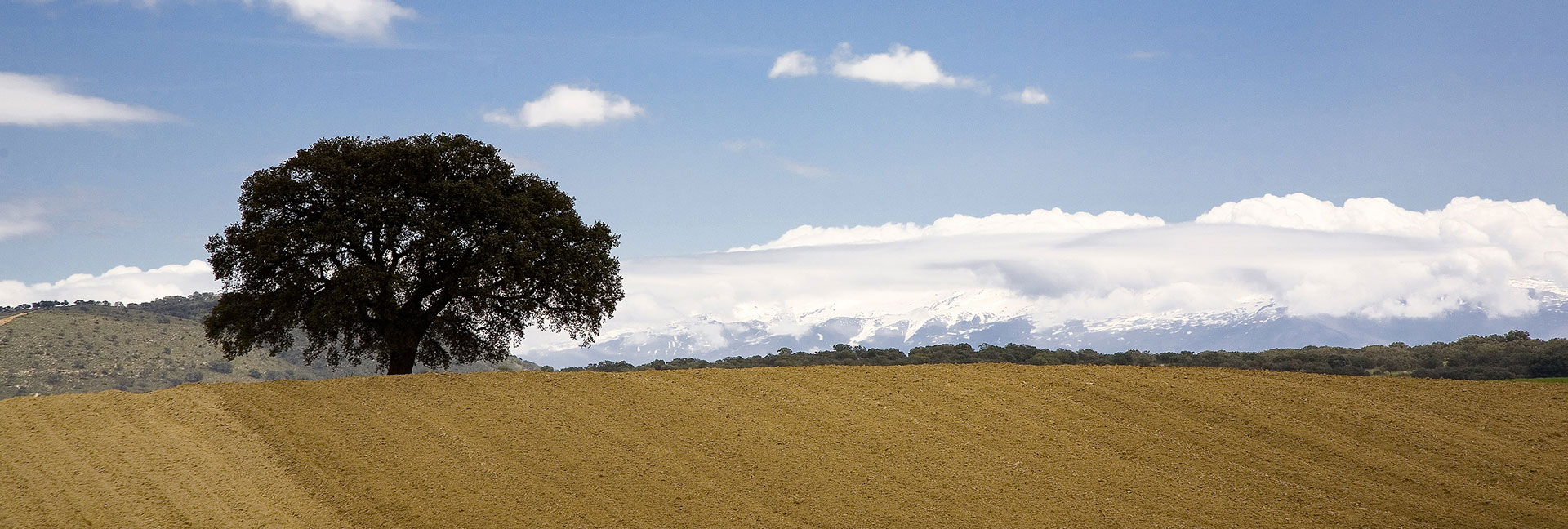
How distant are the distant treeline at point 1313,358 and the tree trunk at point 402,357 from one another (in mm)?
5014

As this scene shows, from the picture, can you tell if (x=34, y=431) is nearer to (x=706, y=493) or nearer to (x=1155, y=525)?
(x=706, y=493)

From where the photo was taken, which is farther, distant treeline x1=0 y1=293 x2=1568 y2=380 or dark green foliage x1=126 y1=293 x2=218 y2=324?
dark green foliage x1=126 y1=293 x2=218 y2=324

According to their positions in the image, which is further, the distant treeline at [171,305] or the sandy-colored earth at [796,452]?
the distant treeline at [171,305]

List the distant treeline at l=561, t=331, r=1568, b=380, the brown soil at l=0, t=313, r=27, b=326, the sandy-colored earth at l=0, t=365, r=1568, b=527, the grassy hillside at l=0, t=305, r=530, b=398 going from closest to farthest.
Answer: the sandy-colored earth at l=0, t=365, r=1568, b=527
the distant treeline at l=561, t=331, r=1568, b=380
the grassy hillside at l=0, t=305, r=530, b=398
the brown soil at l=0, t=313, r=27, b=326

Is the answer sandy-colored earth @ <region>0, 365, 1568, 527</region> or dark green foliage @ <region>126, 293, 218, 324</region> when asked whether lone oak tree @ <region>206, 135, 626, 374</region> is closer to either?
sandy-colored earth @ <region>0, 365, 1568, 527</region>

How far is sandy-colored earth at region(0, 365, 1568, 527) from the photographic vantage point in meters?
15.8

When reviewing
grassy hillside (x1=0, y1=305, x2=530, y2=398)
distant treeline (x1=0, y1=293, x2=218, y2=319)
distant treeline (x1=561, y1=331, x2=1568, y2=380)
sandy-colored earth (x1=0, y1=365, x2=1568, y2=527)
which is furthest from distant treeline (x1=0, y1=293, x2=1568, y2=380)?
distant treeline (x1=0, y1=293, x2=218, y2=319)

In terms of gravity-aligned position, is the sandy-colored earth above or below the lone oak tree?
below

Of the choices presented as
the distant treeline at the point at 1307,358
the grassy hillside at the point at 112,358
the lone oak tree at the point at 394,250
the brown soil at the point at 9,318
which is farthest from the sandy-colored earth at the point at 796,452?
the brown soil at the point at 9,318

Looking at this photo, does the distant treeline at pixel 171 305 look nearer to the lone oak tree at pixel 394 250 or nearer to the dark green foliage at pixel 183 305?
the dark green foliage at pixel 183 305

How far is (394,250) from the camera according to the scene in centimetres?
2477

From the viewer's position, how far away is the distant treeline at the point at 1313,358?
93.6ft

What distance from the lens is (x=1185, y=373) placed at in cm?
2211

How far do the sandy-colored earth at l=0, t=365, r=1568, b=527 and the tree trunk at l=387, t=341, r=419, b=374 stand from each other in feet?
14.8
